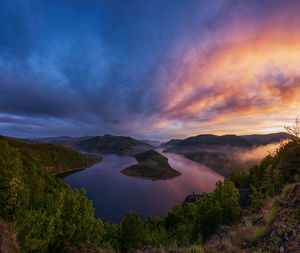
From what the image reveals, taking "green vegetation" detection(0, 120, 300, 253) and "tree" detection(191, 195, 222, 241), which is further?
"tree" detection(191, 195, 222, 241)

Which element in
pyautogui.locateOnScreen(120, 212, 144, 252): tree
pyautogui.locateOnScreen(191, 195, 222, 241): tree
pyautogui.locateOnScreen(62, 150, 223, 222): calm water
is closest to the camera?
pyautogui.locateOnScreen(191, 195, 222, 241): tree

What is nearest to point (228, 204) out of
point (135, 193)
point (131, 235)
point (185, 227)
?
point (185, 227)

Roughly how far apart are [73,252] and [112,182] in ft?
381

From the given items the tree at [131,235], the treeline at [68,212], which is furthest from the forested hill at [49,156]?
the treeline at [68,212]

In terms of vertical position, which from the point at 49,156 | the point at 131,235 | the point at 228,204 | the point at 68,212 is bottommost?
the point at 131,235

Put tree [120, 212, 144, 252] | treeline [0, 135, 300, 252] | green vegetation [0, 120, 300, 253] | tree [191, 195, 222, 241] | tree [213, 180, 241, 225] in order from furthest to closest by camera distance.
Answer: tree [120, 212, 144, 252] → tree [213, 180, 241, 225] → tree [191, 195, 222, 241] → treeline [0, 135, 300, 252] → green vegetation [0, 120, 300, 253]

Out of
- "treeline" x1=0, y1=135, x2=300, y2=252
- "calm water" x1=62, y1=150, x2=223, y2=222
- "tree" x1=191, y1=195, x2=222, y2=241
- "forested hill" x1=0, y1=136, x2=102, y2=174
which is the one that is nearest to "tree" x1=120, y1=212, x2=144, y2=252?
"treeline" x1=0, y1=135, x2=300, y2=252

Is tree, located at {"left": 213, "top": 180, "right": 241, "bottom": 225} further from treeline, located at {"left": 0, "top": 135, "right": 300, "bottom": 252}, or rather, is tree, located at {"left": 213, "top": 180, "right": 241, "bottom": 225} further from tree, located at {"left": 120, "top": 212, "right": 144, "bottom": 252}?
tree, located at {"left": 120, "top": 212, "right": 144, "bottom": 252}

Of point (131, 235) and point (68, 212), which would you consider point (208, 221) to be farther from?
point (68, 212)

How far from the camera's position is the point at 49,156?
129 metres

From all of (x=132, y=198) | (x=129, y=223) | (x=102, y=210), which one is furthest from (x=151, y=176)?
(x=129, y=223)

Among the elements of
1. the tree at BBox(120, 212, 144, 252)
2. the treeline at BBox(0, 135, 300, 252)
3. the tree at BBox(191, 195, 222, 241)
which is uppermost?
the treeline at BBox(0, 135, 300, 252)

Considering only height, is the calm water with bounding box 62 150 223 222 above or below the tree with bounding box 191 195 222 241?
below

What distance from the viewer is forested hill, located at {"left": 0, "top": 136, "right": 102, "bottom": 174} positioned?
107 metres
